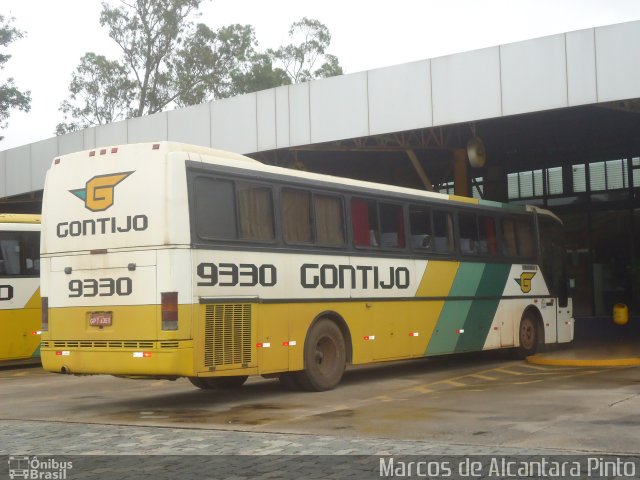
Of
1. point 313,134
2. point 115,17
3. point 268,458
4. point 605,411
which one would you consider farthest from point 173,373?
point 115,17

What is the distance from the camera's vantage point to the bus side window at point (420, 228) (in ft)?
52.7

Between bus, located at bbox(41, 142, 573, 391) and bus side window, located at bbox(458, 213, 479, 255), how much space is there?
1.24 m

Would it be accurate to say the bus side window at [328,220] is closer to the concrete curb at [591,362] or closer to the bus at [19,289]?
the concrete curb at [591,362]

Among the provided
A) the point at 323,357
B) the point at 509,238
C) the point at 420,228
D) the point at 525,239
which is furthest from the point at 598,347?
the point at 323,357

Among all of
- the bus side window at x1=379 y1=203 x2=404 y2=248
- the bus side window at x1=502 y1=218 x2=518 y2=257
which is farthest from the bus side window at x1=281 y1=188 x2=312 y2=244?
the bus side window at x1=502 y1=218 x2=518 y2=257

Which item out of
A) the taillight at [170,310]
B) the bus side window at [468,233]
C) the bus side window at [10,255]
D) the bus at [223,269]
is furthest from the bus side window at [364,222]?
the bus side window at [10,255]

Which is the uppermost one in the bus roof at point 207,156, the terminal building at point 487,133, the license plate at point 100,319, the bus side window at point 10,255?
the terminal building at point 487,133

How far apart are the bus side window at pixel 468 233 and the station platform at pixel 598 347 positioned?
8.30ft

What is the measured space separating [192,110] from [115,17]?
1359 inches

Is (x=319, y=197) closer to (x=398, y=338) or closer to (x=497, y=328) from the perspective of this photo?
(x=398, y=338)

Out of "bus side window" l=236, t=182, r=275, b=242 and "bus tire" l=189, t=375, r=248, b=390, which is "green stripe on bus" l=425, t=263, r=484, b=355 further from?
"bus side window" l=236, t=182, r=275, b=242

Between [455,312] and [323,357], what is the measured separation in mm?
3972

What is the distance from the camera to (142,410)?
12.1 metres

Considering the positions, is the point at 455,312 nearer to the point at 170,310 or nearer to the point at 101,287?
the point at 170,310
